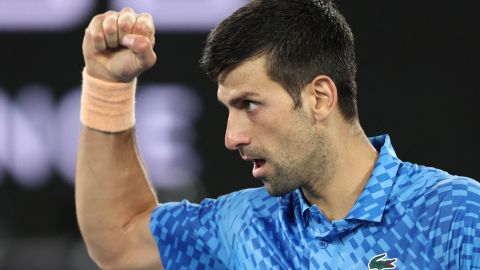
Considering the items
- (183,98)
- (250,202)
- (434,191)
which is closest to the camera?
(434,191)

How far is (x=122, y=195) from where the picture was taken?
322cm

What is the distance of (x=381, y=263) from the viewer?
2.86 meters

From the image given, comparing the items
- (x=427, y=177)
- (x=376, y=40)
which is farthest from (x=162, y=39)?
(x=427, y=177)

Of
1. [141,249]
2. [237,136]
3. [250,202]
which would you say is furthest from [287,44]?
[141,249]

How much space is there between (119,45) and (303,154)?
57 cm

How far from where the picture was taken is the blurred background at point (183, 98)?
4602mm

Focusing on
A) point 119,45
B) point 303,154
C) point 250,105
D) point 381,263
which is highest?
point 119,45

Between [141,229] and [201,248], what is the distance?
7.1 inches

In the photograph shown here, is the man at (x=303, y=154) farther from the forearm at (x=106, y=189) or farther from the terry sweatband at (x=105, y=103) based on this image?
the forearm at (x=106, y=189)

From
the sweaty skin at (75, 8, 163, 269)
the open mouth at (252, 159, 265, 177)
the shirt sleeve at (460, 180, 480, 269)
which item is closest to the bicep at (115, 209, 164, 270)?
the sweaty skin at (75, 8, 163, 269)

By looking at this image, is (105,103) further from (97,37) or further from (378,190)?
(378,190)

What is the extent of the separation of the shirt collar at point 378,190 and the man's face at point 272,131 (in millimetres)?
122

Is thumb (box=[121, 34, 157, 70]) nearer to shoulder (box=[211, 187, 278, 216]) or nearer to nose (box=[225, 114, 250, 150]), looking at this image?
nose (box=[225, 114, 250, 150])

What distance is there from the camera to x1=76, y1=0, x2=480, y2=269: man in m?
2.85
